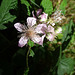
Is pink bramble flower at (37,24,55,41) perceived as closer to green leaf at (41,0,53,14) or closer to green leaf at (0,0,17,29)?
green leaf at (41,0,53,14)

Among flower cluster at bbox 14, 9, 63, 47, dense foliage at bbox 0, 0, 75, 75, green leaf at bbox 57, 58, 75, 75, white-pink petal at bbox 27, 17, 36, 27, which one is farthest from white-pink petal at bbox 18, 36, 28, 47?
green leaf at bbox 57, 58, 75, 75

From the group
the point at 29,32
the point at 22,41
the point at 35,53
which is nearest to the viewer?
the point at 22,41

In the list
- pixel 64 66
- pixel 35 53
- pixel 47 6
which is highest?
pixel 47 6

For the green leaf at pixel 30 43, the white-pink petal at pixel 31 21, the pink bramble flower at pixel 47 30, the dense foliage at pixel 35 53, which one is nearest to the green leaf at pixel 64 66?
the dense foliage at pixel 35 53

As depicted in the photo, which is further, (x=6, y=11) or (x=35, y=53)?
(x=35, y=53)

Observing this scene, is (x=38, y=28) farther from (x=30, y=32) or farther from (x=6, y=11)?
(x=6, y=11)

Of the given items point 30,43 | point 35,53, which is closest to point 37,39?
point 30,43

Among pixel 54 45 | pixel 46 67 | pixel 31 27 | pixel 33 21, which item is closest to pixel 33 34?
pixel 31 27
